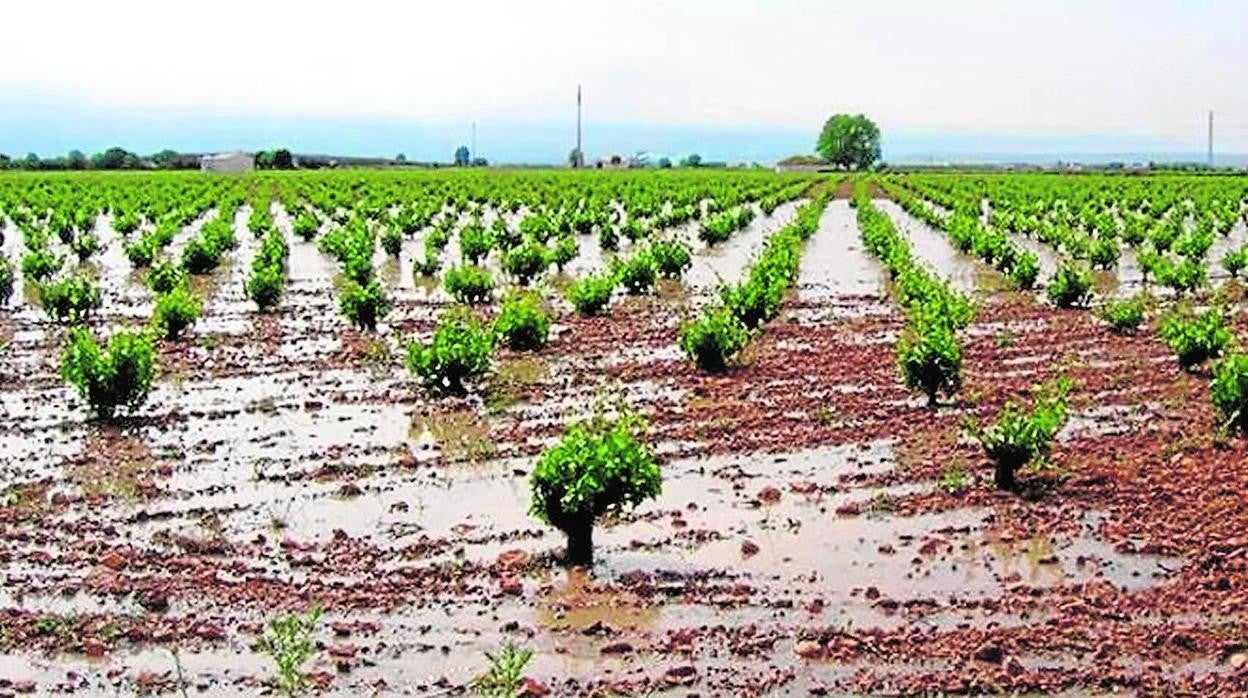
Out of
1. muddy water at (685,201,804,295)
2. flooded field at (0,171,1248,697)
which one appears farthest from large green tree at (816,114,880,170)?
flooded field at (0,171,1248,697)

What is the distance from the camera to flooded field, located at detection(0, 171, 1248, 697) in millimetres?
7023

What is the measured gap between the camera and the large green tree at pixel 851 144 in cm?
14150

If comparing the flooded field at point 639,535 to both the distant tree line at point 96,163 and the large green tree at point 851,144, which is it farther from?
the large green tree at point 851,144

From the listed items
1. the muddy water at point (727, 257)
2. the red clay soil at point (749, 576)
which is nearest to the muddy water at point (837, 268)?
the muddy water at point (727, 257)

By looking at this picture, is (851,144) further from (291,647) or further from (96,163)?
(291,647)

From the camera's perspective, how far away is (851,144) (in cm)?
14162

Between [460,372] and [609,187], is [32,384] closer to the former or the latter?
[460,372]

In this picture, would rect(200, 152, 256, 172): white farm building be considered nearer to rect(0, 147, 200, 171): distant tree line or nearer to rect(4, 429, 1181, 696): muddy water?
Answer: rect(0, 147, 200, 171): distant tree line

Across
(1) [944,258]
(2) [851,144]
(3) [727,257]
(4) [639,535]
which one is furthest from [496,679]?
(2) [851,144]

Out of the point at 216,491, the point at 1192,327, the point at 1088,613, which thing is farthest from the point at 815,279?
the point at 1088,613

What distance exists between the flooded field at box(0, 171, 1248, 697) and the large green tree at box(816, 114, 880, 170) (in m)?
128

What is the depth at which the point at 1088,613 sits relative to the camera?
761 cm

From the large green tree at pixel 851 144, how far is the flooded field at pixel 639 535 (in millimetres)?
127671

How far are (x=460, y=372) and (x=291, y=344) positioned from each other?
404 centimetres
